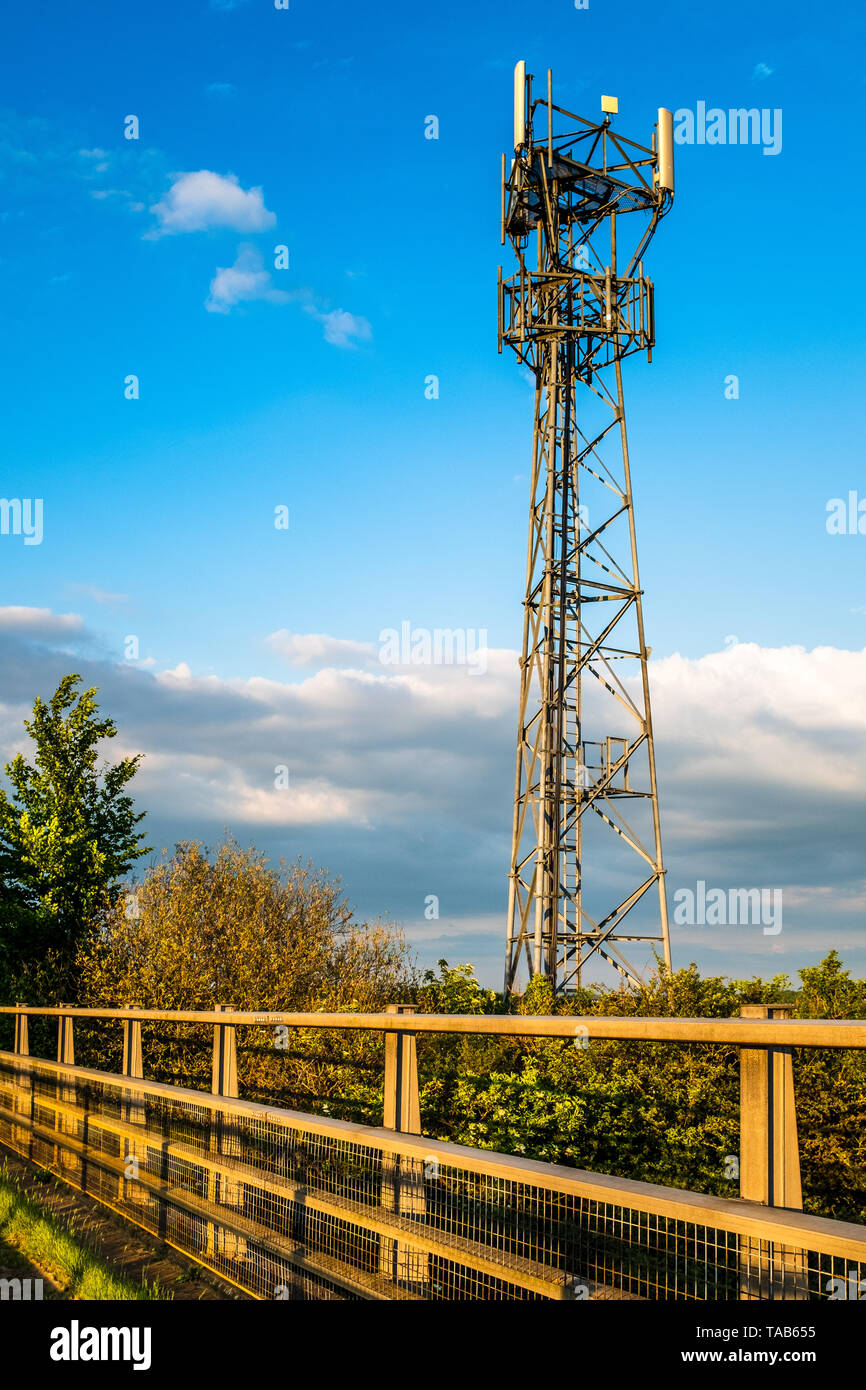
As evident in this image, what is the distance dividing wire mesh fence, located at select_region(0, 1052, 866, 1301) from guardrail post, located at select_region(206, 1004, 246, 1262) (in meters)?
0.01

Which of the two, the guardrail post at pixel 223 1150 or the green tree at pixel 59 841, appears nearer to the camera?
the guardrail post at pixel 223 1150

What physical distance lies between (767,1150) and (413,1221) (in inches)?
74.8

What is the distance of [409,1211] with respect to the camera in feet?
14.3

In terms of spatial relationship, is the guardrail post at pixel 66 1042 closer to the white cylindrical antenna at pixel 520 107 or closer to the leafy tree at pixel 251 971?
the leafy tree at pixel 251 971

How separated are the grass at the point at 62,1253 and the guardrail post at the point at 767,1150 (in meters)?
3.19

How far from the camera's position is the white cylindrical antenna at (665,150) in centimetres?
2495

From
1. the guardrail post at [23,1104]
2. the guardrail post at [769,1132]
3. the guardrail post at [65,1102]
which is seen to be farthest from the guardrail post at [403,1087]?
the guardrail post at [23,1104]

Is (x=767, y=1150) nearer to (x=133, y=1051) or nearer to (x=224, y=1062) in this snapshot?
(x=224, y=1062)

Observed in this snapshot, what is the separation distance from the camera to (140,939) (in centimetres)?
2055

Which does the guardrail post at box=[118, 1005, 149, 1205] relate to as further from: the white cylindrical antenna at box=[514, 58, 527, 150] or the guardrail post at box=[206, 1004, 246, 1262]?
the white cylindrical antenna at box=[514, 58, 527, 150]

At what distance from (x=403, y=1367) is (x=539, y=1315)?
56cm

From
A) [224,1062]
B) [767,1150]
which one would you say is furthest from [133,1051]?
[767,1150]

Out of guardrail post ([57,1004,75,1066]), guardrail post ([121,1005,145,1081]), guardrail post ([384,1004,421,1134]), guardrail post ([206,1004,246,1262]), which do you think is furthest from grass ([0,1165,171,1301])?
guardrail post ([57,1004,75,1066])

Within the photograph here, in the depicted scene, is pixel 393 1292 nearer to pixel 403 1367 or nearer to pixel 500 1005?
pixel 403 1367
